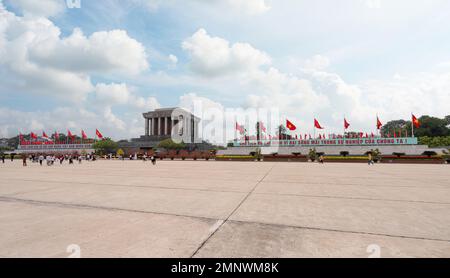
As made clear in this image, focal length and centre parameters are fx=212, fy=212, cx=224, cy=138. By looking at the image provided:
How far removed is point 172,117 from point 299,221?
A: 3234 inches

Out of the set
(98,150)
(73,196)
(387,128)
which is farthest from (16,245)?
(387,128)

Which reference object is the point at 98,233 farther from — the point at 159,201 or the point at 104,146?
the point at 104,146

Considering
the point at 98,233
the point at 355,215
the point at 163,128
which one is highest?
the point at 163,128

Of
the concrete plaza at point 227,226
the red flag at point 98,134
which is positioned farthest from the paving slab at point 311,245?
the red flag at point 98,134

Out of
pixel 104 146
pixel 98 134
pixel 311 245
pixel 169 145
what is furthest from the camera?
pixel 104 146

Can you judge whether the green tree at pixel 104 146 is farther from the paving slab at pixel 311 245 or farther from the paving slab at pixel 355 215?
the paving slab at pixel 311 245

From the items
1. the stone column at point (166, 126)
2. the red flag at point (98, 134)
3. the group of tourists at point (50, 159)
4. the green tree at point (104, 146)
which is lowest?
the group of tourists at point (50, 159)

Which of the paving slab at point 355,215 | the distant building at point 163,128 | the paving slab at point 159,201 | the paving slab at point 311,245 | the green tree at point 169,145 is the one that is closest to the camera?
the paving slab at point 311,245

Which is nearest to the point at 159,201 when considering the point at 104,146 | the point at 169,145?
the point at 169,145

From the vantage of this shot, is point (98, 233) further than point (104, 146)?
No

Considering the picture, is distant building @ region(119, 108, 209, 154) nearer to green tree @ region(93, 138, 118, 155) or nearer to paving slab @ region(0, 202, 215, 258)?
green tree @ region(93, 138, 118, 155)

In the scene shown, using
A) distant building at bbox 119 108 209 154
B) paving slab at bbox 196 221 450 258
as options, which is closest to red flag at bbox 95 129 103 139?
distant building at bbox 119 108 209 154

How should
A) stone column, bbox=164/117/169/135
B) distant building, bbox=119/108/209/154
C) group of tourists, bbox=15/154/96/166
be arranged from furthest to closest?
stone column, bbox=164/117/169/135
distant building, bbox=119/108/209/154
group of tourists, bbox=15/154/96/166

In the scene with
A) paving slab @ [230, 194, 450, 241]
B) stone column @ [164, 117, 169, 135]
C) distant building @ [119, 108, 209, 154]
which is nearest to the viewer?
paving slab @ [230, 194, 450, 241]
